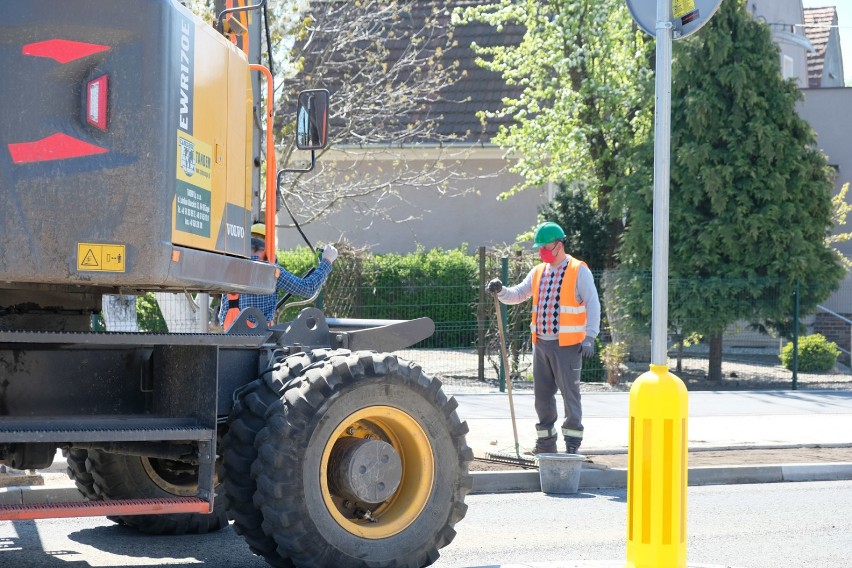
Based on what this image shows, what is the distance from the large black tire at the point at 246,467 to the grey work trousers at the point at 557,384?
4683 millimetres

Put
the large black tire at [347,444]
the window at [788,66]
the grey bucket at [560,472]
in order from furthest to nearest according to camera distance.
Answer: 1. the window at [788,66]
2. the grey bucket at [560,472]
3. the large black tire at [347,444]

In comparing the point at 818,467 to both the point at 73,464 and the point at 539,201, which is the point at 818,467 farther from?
the point at 539,201

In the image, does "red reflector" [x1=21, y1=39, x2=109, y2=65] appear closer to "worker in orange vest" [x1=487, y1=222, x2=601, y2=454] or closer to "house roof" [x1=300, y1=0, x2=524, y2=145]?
"worker in orange vest" [x1=487, y1=222, x2=601, y2=454]

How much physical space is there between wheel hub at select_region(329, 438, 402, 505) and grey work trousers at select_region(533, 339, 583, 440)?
4.28 meters

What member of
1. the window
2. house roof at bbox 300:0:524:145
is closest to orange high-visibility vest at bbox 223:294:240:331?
house roof at bbox 300:0:524:145

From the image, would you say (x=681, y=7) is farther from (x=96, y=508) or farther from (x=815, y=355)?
(x=815, y=355)

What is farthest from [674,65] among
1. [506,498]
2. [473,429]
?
[506,498]

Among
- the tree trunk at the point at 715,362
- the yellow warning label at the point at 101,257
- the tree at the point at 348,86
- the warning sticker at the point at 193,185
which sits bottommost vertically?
the tree trunk at the point at 715,362

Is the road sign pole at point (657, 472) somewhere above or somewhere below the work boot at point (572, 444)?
above

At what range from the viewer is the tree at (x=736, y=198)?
55.9ft

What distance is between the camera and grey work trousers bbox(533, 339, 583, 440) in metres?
10.1

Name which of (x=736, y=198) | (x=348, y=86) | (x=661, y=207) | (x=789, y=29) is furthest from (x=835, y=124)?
(x=661, y=207)

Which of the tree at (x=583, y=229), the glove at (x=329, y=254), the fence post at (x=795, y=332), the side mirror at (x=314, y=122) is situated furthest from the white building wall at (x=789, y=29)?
the side mirror at (x=314, y=122)

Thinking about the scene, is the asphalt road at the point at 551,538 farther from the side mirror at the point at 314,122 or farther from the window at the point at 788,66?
the window at the point at 788,66
